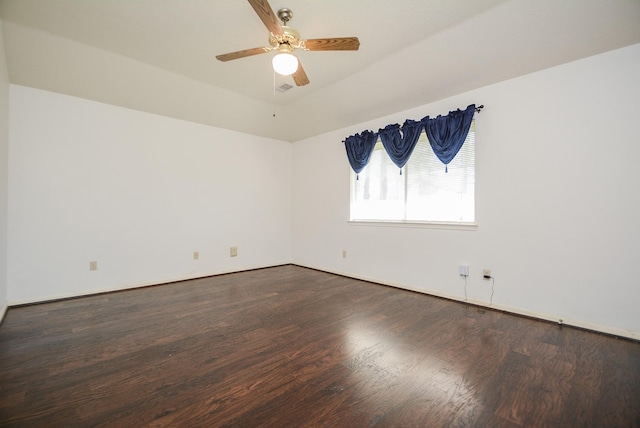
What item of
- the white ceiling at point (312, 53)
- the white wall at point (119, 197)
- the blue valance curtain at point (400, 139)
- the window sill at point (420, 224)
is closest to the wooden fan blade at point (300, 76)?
the white ceiling at point (312, 53)

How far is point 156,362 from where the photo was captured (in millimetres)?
1865

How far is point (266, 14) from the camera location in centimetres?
177

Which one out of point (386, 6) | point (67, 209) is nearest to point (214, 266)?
point (67, 209)

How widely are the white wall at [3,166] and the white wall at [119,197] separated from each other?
0.14 m

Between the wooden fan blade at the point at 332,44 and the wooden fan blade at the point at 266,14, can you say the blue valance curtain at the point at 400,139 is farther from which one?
the wooden fan blade at the point at 266,14

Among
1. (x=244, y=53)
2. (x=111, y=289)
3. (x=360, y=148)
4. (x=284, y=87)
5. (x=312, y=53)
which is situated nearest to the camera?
(x=244, y=53)

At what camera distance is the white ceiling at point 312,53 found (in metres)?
2.21

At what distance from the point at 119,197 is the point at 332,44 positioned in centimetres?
339

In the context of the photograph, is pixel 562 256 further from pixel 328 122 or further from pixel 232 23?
pixel 232 23

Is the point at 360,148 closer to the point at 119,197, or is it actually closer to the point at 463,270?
the point at 463,270

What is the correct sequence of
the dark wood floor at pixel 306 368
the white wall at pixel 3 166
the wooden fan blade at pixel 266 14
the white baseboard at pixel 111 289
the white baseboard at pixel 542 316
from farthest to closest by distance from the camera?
1. the white baseboard at pixel 111 289
2. the white wall at pixel 3 166
3. the white baseboard at pixel 542 316
4. the wooden fan blade at pixel 266 14
5. the dark wood floor at pixel 306 368

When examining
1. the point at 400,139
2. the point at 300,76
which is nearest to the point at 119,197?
the point at 300,76

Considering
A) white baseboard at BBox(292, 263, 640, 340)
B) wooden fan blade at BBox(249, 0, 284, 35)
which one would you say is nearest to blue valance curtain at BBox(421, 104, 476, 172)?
white baseboard at BBox(292, 263, 640, 340)

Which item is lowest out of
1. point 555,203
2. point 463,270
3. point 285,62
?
point 463,270
